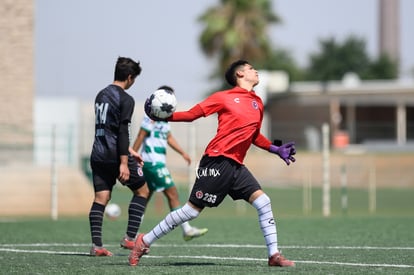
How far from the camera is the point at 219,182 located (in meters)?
9.72

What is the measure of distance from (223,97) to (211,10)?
47.9m

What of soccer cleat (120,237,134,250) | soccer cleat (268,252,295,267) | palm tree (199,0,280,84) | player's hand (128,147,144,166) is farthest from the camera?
palm tree (199,0,280,84)

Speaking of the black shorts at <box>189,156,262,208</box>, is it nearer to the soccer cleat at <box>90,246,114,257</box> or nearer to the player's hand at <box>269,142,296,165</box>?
the player's hand at <box>269,142,296,165</box>

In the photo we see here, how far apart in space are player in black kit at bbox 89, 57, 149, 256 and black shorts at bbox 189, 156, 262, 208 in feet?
4.24

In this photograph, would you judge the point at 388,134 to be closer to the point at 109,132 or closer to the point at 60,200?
the point at 60,200

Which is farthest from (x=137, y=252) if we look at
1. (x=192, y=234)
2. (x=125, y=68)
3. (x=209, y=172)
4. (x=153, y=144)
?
(x=153, y=144)

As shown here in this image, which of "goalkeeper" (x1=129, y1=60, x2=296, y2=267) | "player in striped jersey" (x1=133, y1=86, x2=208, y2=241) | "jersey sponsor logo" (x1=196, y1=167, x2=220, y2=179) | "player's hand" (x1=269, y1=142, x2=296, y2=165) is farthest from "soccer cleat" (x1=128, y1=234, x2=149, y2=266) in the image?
"player in striped jersey" (x1=133, y1=86, x2=208, y2=241)

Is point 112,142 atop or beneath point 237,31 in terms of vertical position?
beneath

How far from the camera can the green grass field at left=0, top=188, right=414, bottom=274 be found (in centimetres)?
935

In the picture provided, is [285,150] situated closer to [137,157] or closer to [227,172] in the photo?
[227,172]

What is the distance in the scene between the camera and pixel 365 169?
45250 millimetres

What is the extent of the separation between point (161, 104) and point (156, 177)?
4.96 meters

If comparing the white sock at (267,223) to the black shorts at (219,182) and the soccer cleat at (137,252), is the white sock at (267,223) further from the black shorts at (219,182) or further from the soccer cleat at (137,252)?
the soccer cleat at (137,252)

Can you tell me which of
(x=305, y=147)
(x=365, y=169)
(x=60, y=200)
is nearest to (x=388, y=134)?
(x=305, y=147)
